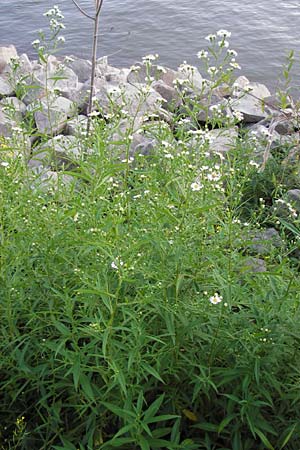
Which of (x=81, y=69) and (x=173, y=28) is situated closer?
(x=81, y=69)

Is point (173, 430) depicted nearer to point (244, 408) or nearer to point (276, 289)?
point (244, 408)

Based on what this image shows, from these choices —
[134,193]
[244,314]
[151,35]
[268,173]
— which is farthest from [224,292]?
[151,35]

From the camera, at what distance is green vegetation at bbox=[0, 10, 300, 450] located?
2277 millimetres

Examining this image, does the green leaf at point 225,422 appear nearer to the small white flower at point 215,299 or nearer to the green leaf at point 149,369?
the green leaf at point 149,369

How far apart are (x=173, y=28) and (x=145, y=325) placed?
930 centimetres

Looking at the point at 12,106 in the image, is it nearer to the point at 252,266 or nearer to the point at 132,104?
the point at 252,266

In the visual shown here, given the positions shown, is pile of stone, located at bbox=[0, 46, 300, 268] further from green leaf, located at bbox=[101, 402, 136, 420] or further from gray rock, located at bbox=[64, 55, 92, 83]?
green leaf, located at bbox=[101, 402, 136, 420]

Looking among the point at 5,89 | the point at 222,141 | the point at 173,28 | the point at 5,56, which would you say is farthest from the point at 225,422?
the point at 173,28

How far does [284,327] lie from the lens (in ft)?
7.71

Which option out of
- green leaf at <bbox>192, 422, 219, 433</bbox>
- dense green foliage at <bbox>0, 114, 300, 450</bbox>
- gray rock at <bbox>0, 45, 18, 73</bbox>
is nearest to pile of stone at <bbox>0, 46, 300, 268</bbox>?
gray rock at <bbox>0, 45, 18, 73</bbox>

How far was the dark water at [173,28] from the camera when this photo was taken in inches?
377

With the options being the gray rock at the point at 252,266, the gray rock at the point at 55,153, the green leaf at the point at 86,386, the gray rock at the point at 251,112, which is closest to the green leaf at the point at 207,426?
the green leaf at the point at 86,386

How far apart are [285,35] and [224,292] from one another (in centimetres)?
906

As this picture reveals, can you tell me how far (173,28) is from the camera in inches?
422
